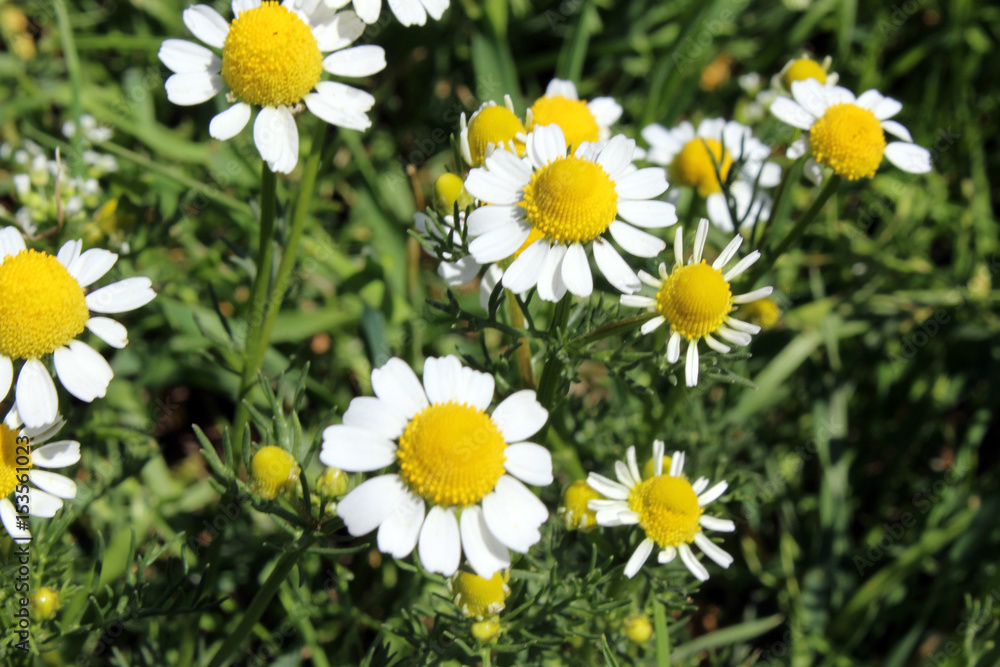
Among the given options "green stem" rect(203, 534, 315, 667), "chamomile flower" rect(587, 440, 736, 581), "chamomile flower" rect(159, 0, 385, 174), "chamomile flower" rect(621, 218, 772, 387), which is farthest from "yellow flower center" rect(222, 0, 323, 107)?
"chamomile flower" rect(587, 440, 736, 581)

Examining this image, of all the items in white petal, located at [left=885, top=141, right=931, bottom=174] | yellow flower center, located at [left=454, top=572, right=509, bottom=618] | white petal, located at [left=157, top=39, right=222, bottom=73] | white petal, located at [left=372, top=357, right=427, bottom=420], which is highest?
A: white petal, located at [left=885, top=141, right=931, bottom=174]

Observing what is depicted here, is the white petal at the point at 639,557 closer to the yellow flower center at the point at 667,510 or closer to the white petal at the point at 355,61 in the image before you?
the yellow flower center at the point at 667,510

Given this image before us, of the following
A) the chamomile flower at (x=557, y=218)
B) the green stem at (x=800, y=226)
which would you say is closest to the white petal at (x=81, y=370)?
the chamomile flower at (x=557, y=218)

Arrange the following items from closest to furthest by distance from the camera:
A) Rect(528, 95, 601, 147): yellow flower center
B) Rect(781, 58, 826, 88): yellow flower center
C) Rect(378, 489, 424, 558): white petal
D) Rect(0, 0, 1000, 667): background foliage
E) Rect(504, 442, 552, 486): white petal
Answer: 1. Rect(378, 489, 424, 558): white petal
2. Rect(504, 442, 552, 486): white petal
3. Rect(528, 95, 601, 147): yellow flower center
4. Rect(781, 58, 826, 88): yellow flower center
5. Rect(0, 0, 1000, 667): background foliage

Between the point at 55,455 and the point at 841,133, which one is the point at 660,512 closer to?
the point at 841,133

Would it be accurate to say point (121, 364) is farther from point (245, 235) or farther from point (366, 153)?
point (366, 153)

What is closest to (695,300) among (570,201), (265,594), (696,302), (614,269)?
(696,302)

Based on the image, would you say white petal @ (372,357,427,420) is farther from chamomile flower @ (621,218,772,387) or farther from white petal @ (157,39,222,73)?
white petal @ (157,39,222,73)
